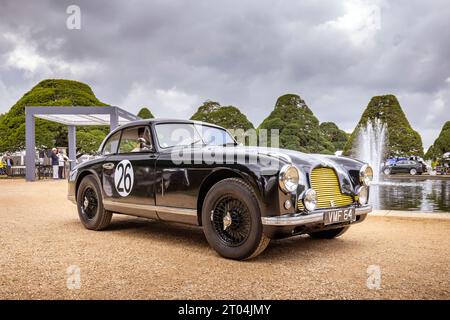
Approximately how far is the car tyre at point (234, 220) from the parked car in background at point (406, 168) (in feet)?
87.6

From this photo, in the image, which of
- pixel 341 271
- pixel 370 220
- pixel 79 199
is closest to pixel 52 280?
pixel 341 271

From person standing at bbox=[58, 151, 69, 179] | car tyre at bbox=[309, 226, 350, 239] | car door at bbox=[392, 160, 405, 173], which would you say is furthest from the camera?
car door at bbox=[392, 160, 405, 173]

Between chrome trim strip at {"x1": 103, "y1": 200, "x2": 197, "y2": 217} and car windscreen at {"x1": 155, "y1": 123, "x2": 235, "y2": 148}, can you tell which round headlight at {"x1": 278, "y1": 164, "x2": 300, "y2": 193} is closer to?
chrome trim strip at {"x1": 103, "y1": 200, "x2": 197, "y2": 217}

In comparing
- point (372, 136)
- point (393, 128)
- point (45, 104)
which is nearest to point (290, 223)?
point (45, 104)

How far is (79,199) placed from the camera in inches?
241

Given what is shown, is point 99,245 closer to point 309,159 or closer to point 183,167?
point 183,167

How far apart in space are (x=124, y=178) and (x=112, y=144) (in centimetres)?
86

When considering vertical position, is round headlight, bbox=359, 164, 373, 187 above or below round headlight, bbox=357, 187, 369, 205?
above

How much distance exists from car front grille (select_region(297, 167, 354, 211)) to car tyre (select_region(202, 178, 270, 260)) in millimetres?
712

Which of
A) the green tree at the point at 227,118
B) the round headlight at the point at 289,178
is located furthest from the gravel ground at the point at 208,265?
the green tree at the point at 227,118

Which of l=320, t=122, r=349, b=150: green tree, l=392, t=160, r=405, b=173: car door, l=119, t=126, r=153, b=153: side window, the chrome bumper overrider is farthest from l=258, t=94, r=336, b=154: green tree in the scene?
the chrome bumper overrider

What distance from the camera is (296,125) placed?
→ 3619 centimetres

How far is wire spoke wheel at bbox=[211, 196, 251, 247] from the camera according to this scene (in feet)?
12.7
